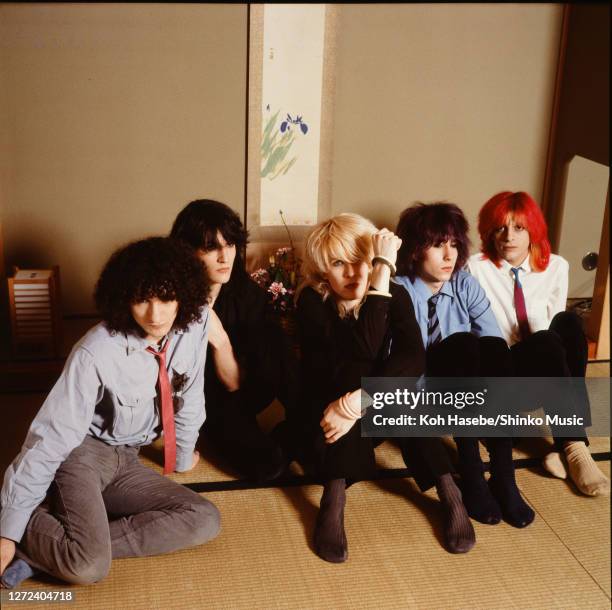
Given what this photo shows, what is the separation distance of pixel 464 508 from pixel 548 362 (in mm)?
612

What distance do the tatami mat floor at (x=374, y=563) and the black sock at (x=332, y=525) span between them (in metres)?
0.03

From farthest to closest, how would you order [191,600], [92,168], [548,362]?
[92,168] → [548,362] → [191,600]

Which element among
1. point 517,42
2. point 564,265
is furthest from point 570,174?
point 564,265

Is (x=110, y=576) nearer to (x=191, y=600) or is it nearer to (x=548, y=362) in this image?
(x=191, y=600)

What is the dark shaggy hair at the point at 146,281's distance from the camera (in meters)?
1.98

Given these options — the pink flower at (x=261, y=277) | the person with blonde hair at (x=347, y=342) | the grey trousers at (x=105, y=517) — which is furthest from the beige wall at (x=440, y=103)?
the grey trousers at (x=105, y=517)

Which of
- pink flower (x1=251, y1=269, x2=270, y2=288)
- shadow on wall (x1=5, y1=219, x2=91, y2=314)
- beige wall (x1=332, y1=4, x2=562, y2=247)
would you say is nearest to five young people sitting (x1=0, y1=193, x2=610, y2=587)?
pink flower (x1=251, y1=269, x2=270, y2=288)

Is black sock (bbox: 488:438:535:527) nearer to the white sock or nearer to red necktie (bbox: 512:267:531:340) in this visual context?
the white sock

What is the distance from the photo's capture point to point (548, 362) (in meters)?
2.51

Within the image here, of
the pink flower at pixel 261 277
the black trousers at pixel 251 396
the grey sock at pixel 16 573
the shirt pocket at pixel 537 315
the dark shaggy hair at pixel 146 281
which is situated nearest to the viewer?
the grey sock at pixel 16 573

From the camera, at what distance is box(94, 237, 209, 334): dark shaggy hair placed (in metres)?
1.98

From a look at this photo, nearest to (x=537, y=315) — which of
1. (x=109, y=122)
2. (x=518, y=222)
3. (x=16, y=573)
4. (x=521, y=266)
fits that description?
(x=521, y=266)

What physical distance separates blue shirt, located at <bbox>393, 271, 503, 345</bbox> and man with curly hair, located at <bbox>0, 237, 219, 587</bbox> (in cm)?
76

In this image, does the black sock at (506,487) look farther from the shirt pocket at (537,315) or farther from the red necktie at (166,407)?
the red necktie at (166,407)
